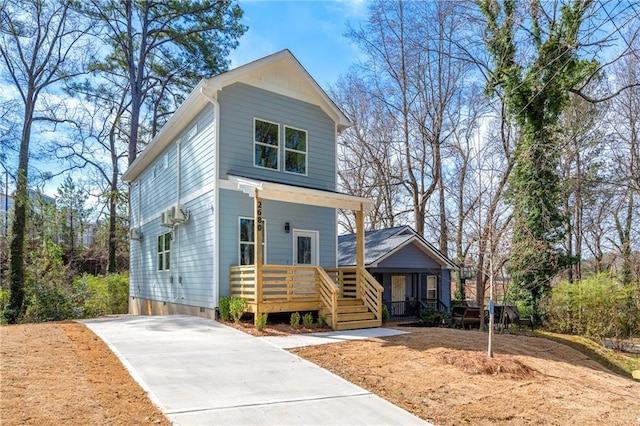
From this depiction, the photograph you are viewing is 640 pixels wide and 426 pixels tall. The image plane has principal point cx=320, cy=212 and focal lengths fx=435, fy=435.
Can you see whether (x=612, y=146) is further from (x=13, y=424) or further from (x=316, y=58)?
(x=13, y=424)

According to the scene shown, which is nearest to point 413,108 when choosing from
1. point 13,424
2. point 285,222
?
point 285,222

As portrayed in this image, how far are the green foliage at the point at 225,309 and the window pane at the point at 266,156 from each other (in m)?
3.78

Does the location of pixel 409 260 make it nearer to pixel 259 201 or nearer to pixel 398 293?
pixel 398 293

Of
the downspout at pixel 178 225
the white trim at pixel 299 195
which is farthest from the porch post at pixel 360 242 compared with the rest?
the downspout at pixel 178 225

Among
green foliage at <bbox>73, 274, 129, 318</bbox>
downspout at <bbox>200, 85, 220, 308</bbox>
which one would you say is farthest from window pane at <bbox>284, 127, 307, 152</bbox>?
green foliage at <bbox>73, 274, 129, 318</bbox>

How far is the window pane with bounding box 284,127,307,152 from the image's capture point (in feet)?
41.5

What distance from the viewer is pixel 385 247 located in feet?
57.6

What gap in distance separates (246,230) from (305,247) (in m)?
1.96

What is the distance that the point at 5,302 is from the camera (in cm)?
1571

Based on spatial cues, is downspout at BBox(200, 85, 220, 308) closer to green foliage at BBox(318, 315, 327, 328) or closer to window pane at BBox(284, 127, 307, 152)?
window pane at BBox(284, 127, 307, 152)

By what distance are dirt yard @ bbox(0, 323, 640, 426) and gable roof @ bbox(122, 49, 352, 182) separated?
6307mm

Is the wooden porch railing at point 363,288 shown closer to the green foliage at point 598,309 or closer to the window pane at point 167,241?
the window pane at point 167,241

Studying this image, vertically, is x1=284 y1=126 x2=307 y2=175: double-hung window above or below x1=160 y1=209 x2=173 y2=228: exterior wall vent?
above

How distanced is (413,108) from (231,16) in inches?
411
